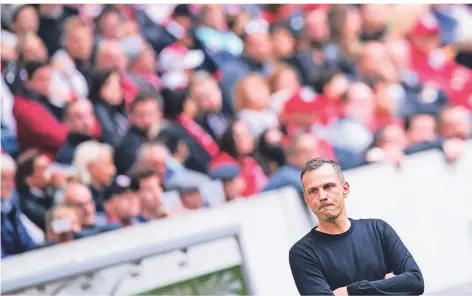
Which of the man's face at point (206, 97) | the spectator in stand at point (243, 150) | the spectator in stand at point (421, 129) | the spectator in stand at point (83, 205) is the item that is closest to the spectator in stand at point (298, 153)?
the spectator in stand at point (243, 150)

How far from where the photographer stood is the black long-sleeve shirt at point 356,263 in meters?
1.66

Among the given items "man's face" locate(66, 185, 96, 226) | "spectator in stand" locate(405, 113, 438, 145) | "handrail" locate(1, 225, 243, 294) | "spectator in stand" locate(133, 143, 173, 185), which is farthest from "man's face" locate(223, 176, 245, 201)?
"spectator in stand" locate(405, 113, 438, 145)

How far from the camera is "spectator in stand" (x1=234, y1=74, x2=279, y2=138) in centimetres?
362

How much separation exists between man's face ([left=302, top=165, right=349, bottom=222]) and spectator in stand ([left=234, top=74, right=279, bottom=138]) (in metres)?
1.95

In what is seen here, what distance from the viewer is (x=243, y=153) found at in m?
3.46

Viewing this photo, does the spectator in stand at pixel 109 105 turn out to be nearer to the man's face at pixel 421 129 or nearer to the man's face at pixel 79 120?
the man's face at pixel 79 120

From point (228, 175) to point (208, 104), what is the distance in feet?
1.46

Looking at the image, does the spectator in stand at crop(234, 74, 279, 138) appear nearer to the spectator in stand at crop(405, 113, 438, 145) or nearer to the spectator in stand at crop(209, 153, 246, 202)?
the spectator in stand at crop(209, 153, 246, 202)

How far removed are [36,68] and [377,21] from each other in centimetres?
197

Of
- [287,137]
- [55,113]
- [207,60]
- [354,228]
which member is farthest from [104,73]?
[354,228]

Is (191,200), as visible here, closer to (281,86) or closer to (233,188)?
(233,188)

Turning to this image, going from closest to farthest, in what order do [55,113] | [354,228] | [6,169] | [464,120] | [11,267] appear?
[354,228] → [11,267] → [6,169] → [55,113] → [464,120]

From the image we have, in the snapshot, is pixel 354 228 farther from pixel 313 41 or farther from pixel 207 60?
pixel 313 41

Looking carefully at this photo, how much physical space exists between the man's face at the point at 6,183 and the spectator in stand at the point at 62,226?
22 centimetres
